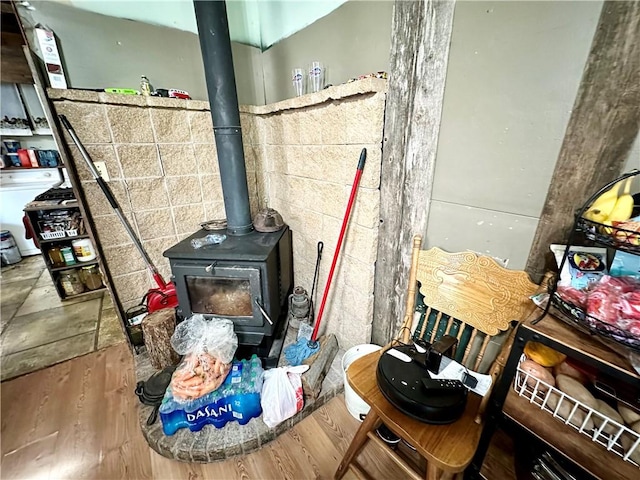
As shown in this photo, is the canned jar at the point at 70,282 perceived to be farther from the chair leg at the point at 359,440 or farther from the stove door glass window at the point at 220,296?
the chair leg at the point at 359,440

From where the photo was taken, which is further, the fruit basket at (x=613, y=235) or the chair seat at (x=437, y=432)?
the chair seat at (x=437, y=432)

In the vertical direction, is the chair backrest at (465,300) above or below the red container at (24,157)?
below

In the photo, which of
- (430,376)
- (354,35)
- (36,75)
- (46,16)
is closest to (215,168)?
(36,75)

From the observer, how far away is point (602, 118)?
25.8 inches

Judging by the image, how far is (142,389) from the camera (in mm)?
1343

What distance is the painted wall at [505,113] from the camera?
2.26 feet

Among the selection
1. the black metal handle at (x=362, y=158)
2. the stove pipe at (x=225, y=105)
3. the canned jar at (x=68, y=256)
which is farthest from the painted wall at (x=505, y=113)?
the canned jar at (x=68, y=256)

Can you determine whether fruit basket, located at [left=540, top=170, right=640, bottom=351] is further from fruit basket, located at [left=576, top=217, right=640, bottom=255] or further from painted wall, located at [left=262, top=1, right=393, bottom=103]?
painted wall, located at [left=262, top=1, right=393, bottom=103]

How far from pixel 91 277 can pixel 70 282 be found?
0.16 metres

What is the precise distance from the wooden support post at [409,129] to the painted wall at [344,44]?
10 centimetres

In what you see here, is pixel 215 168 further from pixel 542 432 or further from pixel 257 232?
pixel 542 432

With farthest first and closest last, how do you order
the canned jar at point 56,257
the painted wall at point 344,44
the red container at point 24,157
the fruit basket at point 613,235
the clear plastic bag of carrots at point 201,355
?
the red container at point 24,157
the canned jar at point 56,257
the clear plastic bag of carrots at point 201,355
the painted wall at point 344,44
the fruit basket at point 613,235

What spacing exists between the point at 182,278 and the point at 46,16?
1.42 metres

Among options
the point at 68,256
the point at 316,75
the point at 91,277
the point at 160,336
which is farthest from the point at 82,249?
the point at 316,75
